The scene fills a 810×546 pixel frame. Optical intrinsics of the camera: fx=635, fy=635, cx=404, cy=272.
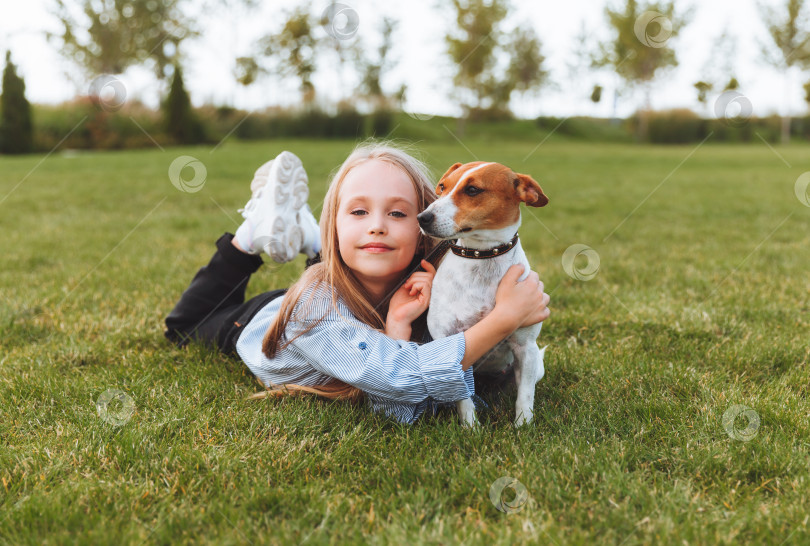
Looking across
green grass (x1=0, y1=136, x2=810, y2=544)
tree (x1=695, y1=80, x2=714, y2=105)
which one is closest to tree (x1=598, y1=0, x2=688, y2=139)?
tree (x1=695, y1=80, x2=714, y2=105)

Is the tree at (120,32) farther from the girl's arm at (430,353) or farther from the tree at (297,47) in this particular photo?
the girl's arm at (430,353)

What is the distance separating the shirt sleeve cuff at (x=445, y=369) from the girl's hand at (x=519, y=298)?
23 centimetres

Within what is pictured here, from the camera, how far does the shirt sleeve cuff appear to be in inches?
99.7

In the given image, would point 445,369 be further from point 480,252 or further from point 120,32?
point 120,32

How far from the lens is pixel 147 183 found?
1116 cm

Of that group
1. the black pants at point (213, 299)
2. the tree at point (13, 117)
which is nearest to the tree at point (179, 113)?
the tree at point (13, 117)

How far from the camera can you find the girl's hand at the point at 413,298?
2816 millimetres

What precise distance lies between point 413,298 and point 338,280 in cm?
37

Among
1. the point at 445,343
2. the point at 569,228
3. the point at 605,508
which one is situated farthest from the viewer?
the point at 569,228

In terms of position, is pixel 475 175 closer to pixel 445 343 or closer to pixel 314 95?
pixel 445 343

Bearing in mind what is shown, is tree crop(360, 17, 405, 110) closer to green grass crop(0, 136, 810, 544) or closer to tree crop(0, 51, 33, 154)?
tree crop(0, 51, 33, 154)

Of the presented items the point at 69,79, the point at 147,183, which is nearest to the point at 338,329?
the point at 147,183

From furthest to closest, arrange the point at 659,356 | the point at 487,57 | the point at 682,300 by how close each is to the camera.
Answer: the point at 487,57 → the point at 682,300 → the point at 659,356

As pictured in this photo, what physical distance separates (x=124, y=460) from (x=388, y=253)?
136 cm
